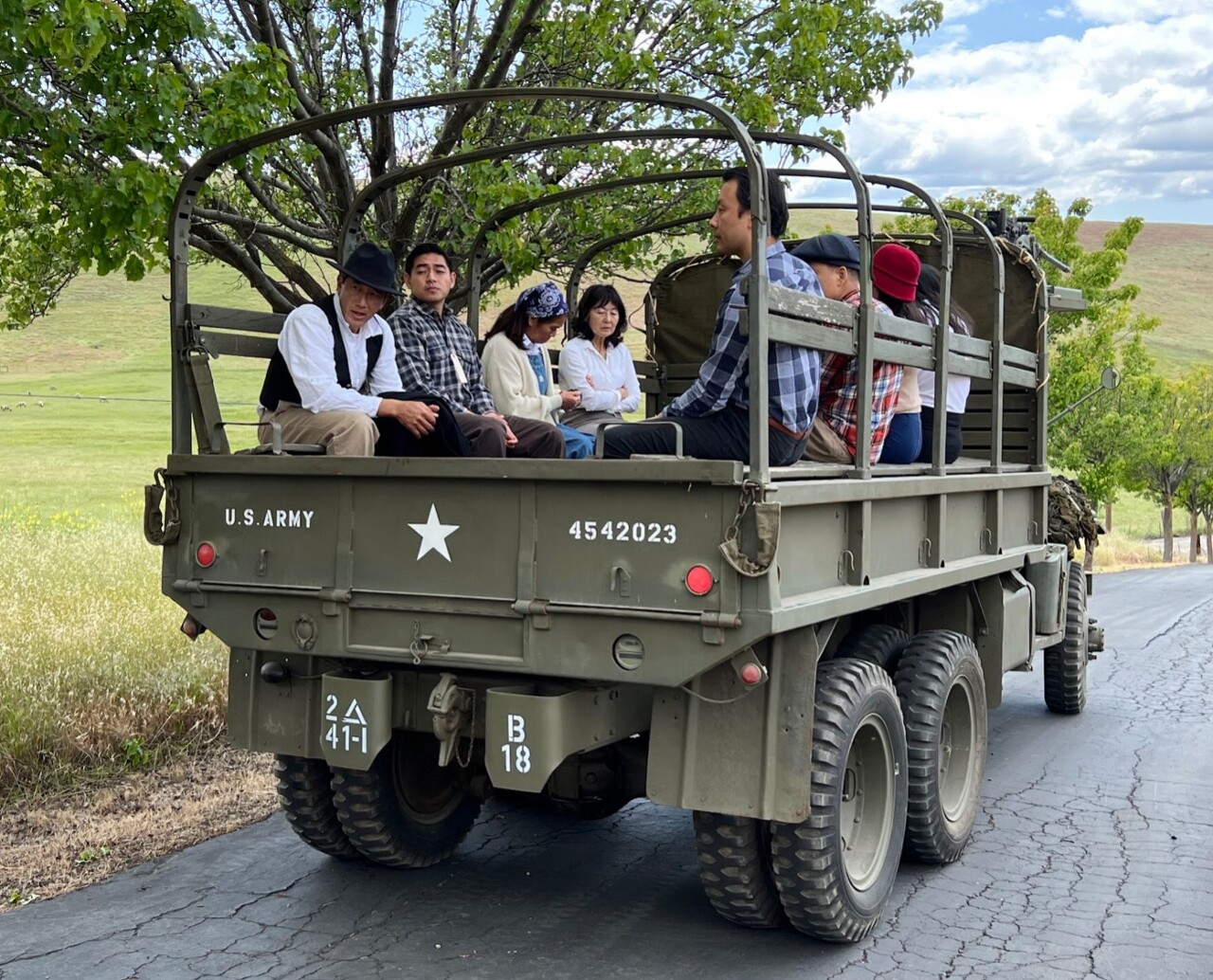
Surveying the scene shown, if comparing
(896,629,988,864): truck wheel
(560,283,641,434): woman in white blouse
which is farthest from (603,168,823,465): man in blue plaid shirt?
(560,283,641,434): woman in white blouse

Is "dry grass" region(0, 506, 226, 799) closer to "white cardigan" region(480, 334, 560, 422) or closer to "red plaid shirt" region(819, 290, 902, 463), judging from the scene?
"white cardigan" region(480, 334, 560, 422)

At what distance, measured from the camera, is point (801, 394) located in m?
4.72

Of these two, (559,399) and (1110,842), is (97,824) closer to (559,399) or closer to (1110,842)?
(559,399)

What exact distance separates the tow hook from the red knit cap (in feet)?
9.14

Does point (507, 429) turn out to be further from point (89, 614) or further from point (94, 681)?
point (89, 614)

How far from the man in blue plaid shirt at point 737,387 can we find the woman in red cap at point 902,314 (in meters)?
1.11

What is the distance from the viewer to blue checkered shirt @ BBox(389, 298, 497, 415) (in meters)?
6.20

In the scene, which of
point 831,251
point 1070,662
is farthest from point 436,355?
point 1070,662

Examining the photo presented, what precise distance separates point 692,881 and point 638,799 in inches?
49.1

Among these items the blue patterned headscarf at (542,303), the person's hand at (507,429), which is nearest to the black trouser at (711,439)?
the person's hand at (507,429)

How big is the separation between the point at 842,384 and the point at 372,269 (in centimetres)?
189

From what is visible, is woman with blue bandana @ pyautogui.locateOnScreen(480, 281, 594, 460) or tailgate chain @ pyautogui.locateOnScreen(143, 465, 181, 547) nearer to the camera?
tailgate chain @ pyautogui.locateOnScreen(143, 465, 181, 547)

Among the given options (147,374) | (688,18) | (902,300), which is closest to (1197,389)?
(688,18)

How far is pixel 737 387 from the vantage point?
4762 mm
